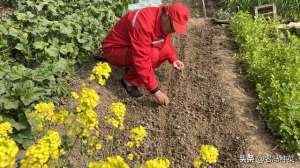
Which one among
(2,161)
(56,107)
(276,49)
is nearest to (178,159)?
(56,107)

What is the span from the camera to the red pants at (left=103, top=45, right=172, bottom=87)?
4848mm

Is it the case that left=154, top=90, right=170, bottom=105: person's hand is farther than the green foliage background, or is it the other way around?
left=154, top=90, right=170, bottom=105: person's hand

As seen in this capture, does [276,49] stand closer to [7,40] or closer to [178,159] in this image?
[178,159]

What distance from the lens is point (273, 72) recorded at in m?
4.73

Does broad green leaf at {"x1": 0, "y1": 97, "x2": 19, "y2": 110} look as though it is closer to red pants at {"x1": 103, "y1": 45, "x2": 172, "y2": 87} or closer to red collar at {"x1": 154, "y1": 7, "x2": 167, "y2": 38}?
red pants at {"x1": 103, "y1": 45, "x2": 172, "y2": 87}

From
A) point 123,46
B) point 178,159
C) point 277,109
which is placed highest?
point 123,46

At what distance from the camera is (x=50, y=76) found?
4367 millimetres

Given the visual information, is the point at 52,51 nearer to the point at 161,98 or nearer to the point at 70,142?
the point at 161,98

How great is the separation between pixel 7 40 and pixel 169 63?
5.80ft

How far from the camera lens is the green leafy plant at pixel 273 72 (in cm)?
407

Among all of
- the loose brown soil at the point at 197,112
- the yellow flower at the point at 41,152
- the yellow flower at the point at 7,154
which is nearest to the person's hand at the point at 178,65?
the loose brown soil at the point at 197,112

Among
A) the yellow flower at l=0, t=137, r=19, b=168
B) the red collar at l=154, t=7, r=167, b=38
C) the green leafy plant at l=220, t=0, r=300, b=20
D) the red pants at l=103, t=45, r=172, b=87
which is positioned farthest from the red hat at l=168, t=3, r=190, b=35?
the green leafy plant at l=220, t=0, r=300, b=20

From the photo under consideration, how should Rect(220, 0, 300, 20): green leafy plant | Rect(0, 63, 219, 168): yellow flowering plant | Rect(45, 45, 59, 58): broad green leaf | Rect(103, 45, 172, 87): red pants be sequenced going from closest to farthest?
Rect(0, 63, 219, 168): yellow flowering plant
Rect(45, 45, 59, 58): broad green leaf
Rect(103, 45, 172, 87): red pants
Rect(220, 0, 300, 20): green leafy plant

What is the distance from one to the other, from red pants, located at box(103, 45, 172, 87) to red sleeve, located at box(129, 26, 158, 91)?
24 centimetres
